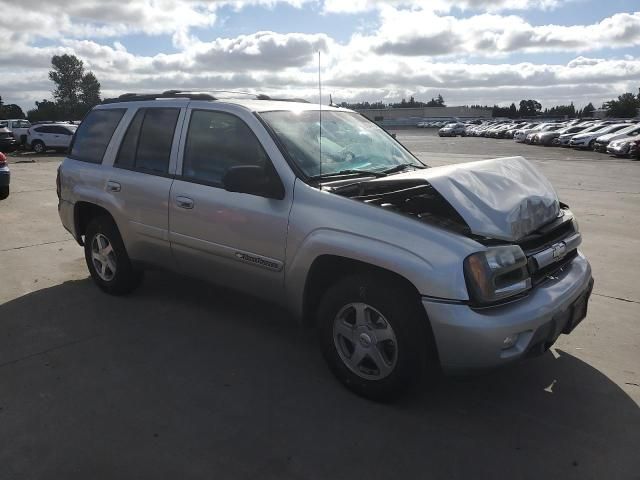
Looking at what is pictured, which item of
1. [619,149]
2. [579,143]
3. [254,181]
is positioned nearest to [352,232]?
[254,181]

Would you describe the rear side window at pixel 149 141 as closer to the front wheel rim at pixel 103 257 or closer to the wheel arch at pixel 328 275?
the front wheel rim at pixel 103 257

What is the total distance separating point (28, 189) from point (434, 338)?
12.7 metres

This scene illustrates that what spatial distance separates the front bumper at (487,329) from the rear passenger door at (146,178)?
2.44 meters

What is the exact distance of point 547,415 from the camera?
328 cm

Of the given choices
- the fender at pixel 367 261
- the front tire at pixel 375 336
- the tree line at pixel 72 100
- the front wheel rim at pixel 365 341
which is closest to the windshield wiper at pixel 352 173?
the fender at pixel 367 261

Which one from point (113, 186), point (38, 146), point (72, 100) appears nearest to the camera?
point (113, 186)

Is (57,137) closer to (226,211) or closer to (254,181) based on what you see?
(226,211)

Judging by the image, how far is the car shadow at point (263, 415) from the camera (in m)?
2.82

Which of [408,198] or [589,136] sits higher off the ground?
[408,198]

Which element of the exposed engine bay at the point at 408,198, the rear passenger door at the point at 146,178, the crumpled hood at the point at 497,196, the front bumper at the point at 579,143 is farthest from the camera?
the front bumper at the point at 579,143

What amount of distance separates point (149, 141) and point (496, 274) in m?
3.15

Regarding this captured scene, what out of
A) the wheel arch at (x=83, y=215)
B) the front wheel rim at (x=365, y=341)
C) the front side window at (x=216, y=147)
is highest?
the front side window at (x=216, y=147)

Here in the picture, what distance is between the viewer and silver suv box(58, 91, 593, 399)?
3.04m

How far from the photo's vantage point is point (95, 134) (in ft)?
17.7
